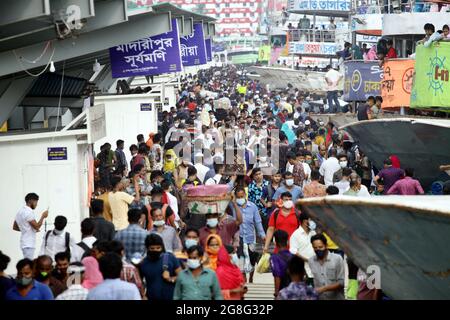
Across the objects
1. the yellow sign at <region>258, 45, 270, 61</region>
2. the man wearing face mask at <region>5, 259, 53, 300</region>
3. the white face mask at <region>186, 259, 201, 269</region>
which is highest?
the white face mask at <region>186, 259, 201, 269</region>

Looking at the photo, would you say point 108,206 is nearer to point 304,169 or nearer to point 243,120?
point 304,169

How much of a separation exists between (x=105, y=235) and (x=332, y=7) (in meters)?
59.5

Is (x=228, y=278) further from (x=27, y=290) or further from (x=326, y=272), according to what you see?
(x=27, y=290)

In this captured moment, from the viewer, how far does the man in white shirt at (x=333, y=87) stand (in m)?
40.1

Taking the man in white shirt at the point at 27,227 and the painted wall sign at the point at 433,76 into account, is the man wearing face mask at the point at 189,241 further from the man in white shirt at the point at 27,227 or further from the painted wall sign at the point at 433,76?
the painted wall sign at the point at 433,76

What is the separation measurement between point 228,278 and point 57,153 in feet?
22.4

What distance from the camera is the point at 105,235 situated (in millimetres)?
13805

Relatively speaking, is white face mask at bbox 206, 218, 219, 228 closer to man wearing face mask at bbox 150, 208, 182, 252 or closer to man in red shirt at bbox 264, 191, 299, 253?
man wearing face mask at bbox 150, 208, 182, 252

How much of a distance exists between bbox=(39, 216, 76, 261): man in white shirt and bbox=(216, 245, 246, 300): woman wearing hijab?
2.10 meters

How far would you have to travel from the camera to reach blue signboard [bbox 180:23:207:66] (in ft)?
120

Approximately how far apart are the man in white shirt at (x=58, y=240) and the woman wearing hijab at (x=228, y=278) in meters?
2.10

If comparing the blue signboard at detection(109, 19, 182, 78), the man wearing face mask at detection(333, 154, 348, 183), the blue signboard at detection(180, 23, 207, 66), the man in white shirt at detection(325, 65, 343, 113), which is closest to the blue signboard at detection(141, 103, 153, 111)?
the blue signboard at detection(109, 19, 182, 78)

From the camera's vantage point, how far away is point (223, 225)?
14609 mm

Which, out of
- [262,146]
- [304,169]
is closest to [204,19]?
[262,146]
